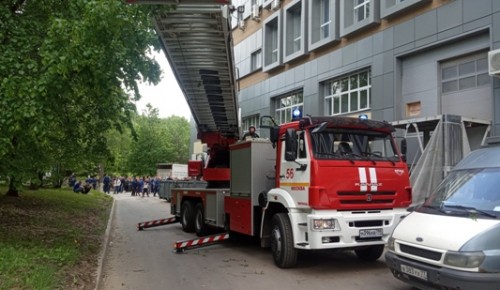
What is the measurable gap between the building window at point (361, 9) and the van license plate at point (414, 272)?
1588 centimetres

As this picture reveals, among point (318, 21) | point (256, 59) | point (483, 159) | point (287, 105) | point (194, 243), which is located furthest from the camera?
point (256, 59)

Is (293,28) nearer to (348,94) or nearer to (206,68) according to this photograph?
(348,94)

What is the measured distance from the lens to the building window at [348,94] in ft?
68.2

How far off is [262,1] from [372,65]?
43.3 ft

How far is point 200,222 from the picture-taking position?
14070mm

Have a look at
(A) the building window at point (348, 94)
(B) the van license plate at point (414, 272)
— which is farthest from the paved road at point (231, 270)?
(A) the building window at point (348, 94)

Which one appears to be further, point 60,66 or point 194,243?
point 194,243

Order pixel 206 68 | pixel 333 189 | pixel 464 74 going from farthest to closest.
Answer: pixel 464 74, pixel 206 68, pixel 333 189

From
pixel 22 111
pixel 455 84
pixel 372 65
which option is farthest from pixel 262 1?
pixel 22 111

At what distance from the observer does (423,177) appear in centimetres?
1396

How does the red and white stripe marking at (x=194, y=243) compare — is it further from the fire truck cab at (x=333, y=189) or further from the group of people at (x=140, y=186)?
the group of people at (x=140, y=186)

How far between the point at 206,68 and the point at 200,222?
486 centimetres

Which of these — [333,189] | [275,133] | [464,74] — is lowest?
[333,189]

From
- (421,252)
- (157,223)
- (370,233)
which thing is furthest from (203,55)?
(157,223)
